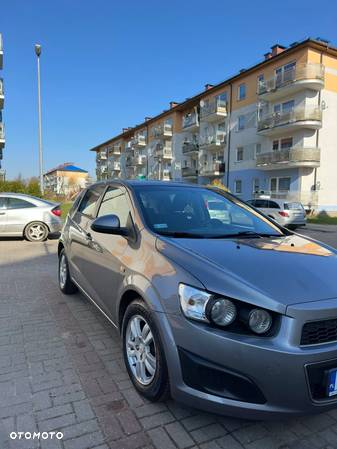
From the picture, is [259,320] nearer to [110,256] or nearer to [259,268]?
[259,268]

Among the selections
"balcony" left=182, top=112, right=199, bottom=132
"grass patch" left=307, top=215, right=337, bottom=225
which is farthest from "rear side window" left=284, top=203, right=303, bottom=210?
"balcony" left=182, top=112, right=199, bottom=132

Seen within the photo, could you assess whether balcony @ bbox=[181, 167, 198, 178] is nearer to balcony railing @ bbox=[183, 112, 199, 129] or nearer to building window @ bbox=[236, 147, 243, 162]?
balcony railing @ bbox=[183, 112, 199, 129]

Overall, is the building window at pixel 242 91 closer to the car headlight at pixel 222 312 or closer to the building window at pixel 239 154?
the building window at pixel 239 154

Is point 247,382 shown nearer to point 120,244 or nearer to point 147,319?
point 147,319

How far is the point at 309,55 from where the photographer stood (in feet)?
81.7

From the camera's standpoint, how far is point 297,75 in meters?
24.9

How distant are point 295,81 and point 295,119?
109 inches

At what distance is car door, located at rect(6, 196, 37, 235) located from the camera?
9633 mm

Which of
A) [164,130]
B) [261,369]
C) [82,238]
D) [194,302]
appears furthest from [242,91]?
[261,369]

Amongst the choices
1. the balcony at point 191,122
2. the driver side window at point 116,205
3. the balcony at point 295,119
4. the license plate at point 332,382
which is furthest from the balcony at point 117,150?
the license plate at point 332,382

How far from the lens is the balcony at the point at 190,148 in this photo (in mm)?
39531

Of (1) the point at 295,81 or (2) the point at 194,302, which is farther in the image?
(1) the point at 295,81

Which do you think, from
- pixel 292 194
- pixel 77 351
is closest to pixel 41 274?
pixel 77 351

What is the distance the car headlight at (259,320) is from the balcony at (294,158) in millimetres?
25539
